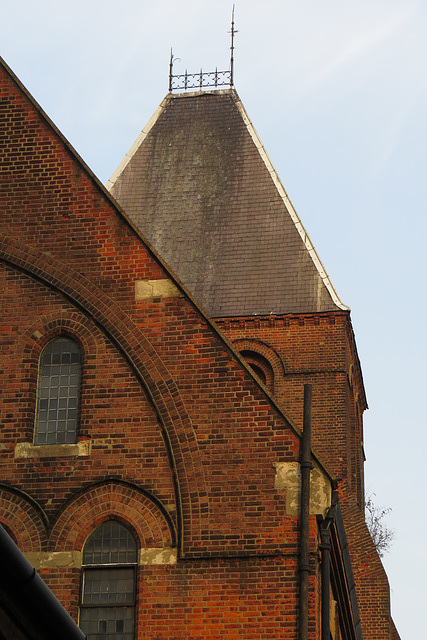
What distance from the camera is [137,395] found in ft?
48.1

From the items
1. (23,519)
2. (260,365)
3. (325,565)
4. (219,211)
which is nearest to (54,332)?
(23,519)

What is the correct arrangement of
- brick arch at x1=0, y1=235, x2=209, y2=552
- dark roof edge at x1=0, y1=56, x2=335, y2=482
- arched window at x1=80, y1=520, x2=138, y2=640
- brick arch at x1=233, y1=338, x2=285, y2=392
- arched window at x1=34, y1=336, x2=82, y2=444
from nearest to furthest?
1. arched window at x1=80, y1=520, x2=138, y2=640
2. brick arch at x1=0, y1=235, x2=209, y2=552
3. dark roof edge at x1=0, y1=56, x2=335, y2=482
4. arched window at x1=34, y1=336, x2=82, y2=444
5. brick arch at x1=233, y1=338, x2=285, y2=392

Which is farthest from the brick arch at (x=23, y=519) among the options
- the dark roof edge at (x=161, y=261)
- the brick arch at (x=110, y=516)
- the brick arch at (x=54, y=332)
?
the dark roof edge at (x=161, y=261)

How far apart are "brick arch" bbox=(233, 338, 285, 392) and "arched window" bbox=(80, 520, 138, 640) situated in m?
11.5

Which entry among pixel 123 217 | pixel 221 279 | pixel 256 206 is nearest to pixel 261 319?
pixel 221 279

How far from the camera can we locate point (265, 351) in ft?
83.1

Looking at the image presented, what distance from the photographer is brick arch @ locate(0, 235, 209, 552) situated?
13938 millimetres

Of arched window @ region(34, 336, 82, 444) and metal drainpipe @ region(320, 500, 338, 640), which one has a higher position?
arched window @ region(34, 336, 82, 444)

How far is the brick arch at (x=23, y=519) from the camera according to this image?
46.0 feet

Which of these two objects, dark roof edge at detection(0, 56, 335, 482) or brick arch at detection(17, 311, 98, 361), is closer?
dark roof edge at detection(0, 56, 335, 482)

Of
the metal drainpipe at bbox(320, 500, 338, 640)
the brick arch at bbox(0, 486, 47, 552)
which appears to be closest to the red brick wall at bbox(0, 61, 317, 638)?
the brick arch at bbox(0, 486, 47, 552)

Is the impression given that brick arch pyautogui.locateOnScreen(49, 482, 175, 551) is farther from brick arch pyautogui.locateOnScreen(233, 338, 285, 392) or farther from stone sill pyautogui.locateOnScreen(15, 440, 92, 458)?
brick arch pyautogui.locateOnScreen(233, 338, 285, 392)

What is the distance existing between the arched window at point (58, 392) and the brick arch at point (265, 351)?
1028 cm

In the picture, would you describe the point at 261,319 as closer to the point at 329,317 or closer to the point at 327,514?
the point at 329,317
